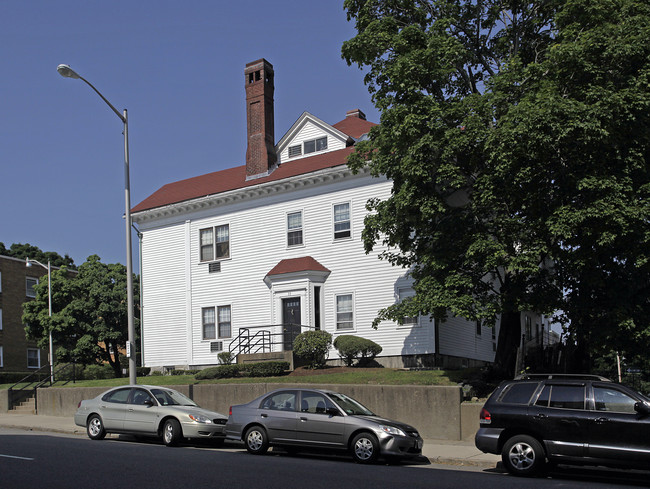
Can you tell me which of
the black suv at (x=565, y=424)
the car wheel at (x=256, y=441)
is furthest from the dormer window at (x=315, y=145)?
the black suv at (x=565, y=424)

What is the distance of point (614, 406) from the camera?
1145 cm

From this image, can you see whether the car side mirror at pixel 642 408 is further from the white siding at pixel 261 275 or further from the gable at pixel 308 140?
the gable at pixel 308 140

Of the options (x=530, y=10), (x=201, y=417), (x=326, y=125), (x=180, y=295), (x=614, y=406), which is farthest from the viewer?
(x=180, y=295)

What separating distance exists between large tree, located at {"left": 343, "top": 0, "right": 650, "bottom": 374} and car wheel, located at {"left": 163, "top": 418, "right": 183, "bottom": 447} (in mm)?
6947

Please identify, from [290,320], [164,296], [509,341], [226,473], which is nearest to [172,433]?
[226,473]

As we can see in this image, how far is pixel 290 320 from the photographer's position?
2742 cm

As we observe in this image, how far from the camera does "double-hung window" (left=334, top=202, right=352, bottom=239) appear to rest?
26.8m

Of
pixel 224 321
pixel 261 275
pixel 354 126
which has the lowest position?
pixel 224 321

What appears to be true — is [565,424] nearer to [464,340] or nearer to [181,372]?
[464,340]

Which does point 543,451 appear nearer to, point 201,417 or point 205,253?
point 201,417

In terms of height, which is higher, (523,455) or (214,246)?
(214,246)

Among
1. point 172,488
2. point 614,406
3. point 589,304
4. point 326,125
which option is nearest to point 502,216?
point 589,304

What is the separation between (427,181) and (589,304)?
5.38m

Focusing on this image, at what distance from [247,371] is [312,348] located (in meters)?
2.47
